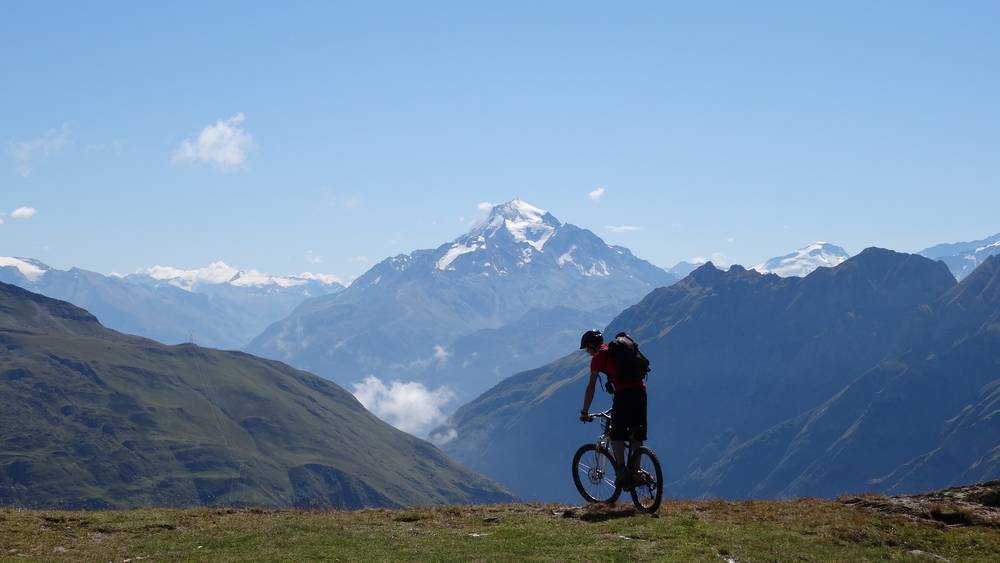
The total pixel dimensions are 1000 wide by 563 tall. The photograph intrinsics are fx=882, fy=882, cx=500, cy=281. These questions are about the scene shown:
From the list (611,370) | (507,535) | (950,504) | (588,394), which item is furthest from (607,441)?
(950,504)

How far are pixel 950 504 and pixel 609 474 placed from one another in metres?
9.10

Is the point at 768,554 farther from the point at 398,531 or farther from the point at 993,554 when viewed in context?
the point at 398,531

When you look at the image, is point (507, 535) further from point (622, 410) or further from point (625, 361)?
point (625, 361)

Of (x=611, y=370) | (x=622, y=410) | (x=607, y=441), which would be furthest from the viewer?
(x=607, y=441)

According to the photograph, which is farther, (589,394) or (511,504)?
(511,504)

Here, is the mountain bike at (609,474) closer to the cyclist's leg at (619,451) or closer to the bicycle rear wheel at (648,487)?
the bicycle rear wheel at (648,487)

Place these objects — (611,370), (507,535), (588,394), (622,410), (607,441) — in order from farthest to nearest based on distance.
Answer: (607,441) < (588,394) < (622,410) < (611,370) < (507,535)

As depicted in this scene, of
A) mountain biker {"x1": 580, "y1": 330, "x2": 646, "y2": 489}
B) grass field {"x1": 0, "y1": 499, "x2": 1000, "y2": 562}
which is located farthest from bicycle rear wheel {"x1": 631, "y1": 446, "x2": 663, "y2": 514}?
grass field {"x1": 0, "y1": 499, "x2": 1000, "y2": 562}

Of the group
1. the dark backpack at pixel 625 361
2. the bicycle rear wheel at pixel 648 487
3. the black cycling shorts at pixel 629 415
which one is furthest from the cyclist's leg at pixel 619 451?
the dark backpack at pixel 625 361

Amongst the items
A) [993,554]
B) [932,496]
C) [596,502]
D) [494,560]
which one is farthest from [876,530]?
[494,560]

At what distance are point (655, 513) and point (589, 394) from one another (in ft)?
12.0

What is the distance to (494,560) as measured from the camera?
1894 centimetres

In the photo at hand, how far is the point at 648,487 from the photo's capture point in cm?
2409

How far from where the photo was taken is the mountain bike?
24.0 metres
